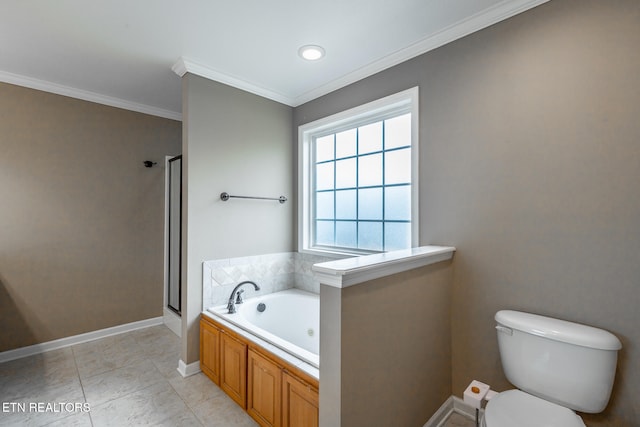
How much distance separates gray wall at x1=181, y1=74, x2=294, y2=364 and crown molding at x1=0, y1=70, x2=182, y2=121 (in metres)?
1.20

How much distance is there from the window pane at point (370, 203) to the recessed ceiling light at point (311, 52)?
115 centimetres

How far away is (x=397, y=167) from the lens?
7.84ft

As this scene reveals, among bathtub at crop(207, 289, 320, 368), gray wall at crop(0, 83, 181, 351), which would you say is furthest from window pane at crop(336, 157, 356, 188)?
gray wall at crop(0, 83, 181, 351)

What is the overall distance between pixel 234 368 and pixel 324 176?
187cm

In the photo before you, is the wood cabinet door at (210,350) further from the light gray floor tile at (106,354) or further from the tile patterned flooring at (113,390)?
the light gray floor tile at (106,354)

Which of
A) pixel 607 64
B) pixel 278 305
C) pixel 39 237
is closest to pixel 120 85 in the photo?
pixel 39 237

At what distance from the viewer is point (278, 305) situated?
2.76 metres

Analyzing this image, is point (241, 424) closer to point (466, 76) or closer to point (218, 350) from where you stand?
point (218, 350)

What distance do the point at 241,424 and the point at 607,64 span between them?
2.81 metres

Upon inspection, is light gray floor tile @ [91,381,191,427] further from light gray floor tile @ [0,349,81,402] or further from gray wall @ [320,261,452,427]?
gray wall @ [320,261,452,427]

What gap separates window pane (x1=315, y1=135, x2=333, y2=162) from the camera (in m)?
2.95

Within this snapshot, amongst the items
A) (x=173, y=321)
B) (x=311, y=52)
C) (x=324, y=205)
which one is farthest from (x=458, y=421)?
(x=173, y=321)

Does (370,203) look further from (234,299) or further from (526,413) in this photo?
(526,413)

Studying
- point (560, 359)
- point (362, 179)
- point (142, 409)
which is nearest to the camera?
point (560, 359)
